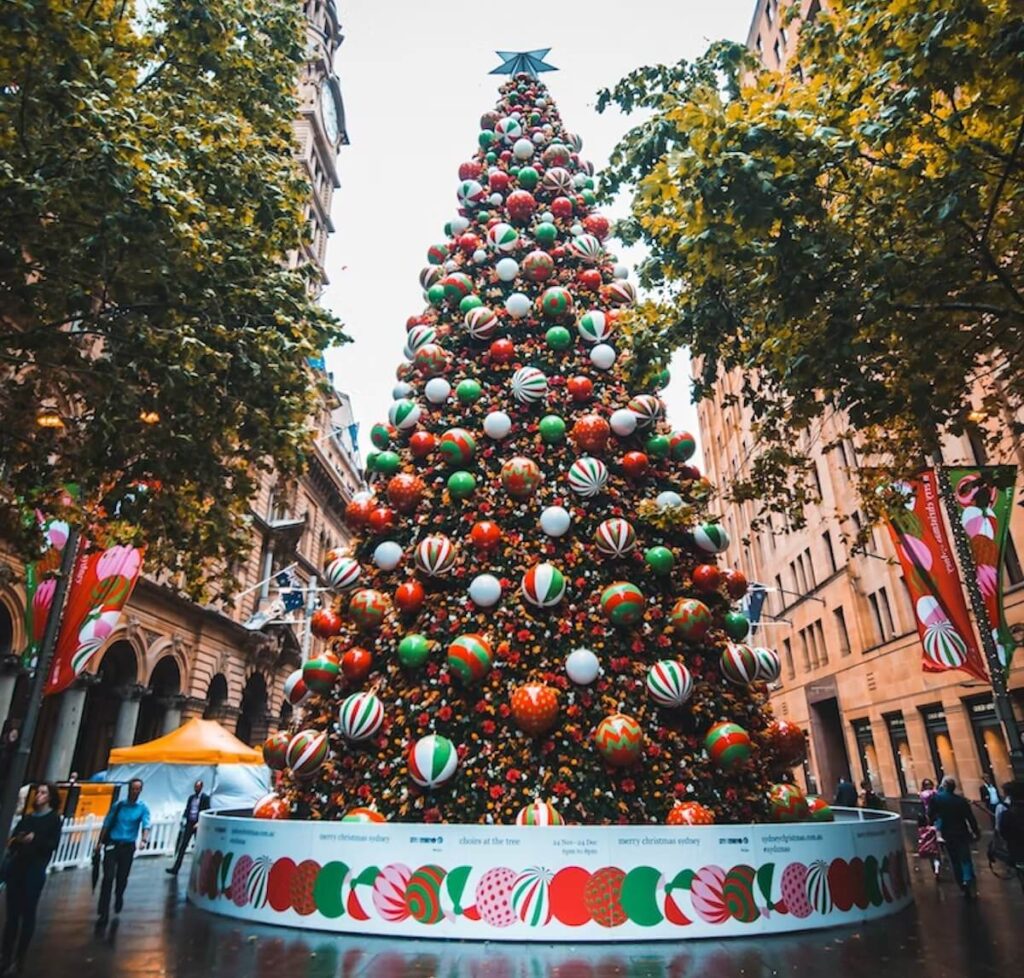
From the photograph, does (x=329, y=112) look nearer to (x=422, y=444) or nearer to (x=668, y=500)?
(x=422, y=444)

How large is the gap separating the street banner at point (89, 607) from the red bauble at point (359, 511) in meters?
4.63

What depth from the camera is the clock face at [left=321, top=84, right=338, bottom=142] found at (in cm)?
4484

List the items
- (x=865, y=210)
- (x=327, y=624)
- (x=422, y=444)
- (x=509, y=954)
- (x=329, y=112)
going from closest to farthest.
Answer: (x=509, y=954) < (x=865, y=210) < (x=327, y=624) < (x=422, y=444) < (x=329, y=112)

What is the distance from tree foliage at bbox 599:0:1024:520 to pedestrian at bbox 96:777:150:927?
9.82 m

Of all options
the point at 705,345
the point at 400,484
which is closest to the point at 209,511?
the point at 400,484

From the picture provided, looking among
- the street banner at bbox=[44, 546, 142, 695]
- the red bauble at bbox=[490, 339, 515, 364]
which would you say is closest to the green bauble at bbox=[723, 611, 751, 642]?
the red bauble at bbox=[490, 339, 515, 364]

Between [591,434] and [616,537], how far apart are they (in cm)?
168

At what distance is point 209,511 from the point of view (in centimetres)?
1104

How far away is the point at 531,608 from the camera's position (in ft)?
31.6

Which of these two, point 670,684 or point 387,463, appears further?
point 387,463

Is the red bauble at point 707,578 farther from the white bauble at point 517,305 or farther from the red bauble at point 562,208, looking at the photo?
the red bauble at point 562,208

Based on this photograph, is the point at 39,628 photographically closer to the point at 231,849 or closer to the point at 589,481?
the point at 231,849

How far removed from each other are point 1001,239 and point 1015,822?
25.3ft

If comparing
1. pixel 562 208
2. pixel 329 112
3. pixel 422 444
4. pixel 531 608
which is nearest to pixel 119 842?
pixel 531 608
